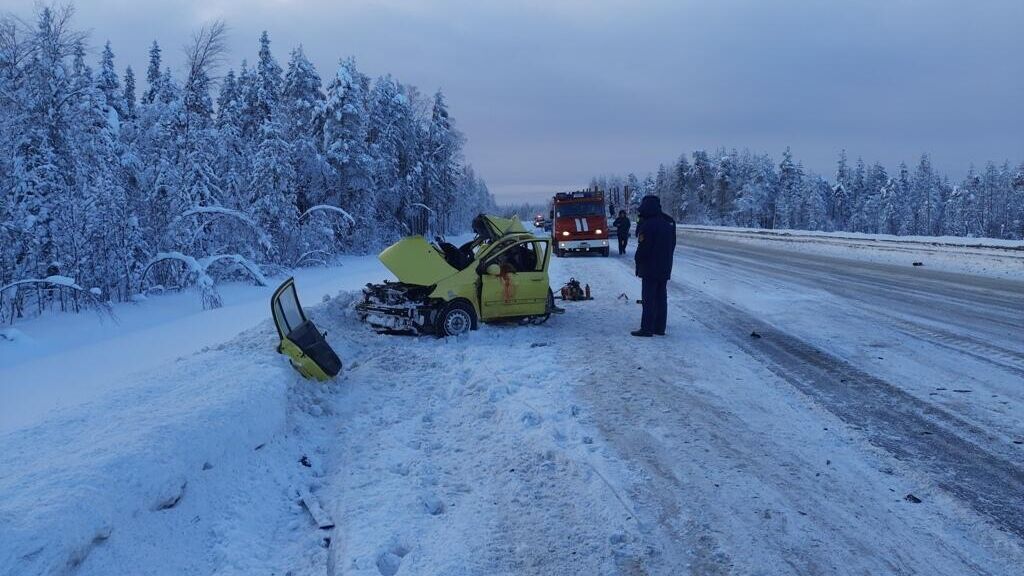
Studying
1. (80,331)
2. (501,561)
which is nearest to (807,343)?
(501,561)

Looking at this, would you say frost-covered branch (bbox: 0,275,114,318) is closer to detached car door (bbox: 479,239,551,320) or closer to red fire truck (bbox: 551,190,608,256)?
detached car door (bbox: 479,239,551,320)

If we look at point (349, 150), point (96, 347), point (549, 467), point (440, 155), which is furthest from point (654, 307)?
point (440, 155)

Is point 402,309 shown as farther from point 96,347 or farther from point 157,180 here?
point 157,180

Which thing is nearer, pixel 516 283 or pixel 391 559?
pixel 391 559

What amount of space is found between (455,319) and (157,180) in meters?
12.8

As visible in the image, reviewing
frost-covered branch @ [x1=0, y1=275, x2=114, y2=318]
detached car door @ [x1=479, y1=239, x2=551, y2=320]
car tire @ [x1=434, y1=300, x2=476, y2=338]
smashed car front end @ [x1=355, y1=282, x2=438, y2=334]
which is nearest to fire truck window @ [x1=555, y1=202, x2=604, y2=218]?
detached car door @ [x1=479, y1=239, x2=551, y2=320]

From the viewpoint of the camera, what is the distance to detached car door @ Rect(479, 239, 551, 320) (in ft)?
32.5

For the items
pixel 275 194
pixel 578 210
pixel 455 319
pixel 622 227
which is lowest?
pixel 455 319

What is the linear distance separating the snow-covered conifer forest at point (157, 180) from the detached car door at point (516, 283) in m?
6.78

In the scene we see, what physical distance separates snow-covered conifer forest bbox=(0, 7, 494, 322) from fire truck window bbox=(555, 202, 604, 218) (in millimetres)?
9448

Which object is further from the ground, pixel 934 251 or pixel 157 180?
pixel 157 180

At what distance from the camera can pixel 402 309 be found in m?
9.38

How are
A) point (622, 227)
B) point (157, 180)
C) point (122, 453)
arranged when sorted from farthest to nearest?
point (622, 227)
point (157, 180)
point (122, 453)

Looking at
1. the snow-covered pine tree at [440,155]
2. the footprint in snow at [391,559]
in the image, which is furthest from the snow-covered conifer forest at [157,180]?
the snow-covered pine tree at [440,155]
